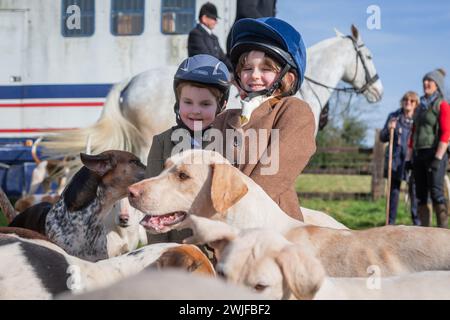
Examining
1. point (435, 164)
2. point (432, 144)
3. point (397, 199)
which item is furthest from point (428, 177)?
point (397, 199)

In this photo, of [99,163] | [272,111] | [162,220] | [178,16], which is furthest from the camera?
[178,16]

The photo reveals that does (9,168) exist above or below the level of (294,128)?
below

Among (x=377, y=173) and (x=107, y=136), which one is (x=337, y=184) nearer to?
(x=377, y=173)

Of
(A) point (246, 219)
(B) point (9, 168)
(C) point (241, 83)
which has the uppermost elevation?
(C) point (241, 83)

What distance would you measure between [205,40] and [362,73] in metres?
2.88

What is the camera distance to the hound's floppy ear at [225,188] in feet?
10.00

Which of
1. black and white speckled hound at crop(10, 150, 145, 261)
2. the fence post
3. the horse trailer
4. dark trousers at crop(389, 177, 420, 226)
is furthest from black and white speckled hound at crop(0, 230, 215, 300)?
the fence post

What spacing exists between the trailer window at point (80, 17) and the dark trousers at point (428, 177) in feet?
19.7

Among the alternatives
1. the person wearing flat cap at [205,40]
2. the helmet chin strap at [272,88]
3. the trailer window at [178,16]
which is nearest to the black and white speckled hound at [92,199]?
the helmet chin strap at [272,88]

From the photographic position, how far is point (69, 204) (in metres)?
4.78

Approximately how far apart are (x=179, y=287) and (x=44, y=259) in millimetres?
1619

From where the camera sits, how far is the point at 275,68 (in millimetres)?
3740
